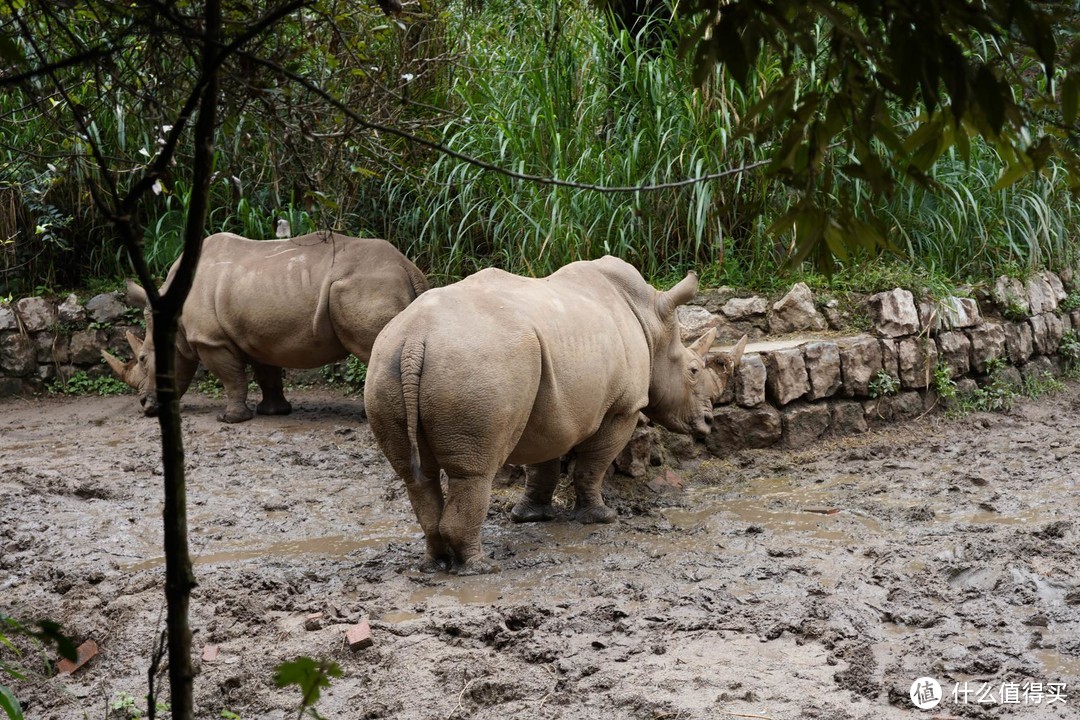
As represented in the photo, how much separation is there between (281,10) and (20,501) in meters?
4.86

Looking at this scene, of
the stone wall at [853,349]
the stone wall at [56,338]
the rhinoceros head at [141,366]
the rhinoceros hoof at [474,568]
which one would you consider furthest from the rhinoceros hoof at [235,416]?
the rhinoceros hoof at [474,568]

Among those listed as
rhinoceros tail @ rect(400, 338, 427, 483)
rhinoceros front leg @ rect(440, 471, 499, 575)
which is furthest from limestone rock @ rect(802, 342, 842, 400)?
rhinoceros tail @ rect(400, 338, 427, 483)

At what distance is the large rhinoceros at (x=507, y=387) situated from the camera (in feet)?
14.4

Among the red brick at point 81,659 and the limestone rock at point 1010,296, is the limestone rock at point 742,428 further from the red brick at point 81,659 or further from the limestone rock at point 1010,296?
the red brick at point 81,659

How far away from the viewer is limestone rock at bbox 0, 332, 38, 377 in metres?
9.23

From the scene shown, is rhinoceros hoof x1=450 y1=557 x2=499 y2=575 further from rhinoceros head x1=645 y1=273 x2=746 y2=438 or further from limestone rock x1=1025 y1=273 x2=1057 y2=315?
limestone rock x1=1025 y1=273 x2=1057 y2=315

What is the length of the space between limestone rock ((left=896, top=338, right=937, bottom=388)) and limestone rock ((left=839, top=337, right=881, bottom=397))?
0.21m

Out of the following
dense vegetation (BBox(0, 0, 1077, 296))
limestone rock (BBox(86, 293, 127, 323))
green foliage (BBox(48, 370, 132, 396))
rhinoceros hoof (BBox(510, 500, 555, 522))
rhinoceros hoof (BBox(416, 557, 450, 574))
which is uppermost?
dense vegetation (BBox(0, 0, 1077, 296))

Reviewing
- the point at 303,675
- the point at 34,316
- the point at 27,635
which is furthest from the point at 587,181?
the point at 303,675

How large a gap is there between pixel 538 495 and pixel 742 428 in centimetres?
164

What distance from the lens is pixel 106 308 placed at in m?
9.27

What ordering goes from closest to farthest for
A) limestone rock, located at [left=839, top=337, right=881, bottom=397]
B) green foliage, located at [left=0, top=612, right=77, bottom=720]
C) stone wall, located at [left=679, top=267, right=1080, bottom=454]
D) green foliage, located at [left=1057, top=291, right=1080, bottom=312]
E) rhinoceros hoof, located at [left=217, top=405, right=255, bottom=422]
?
green foliage, located at [left=0, top=612, right=77, bottom=720] → stone wall, located at [left=679, top=267, right=1080, bottom=454] → limestone rock, located at [left=839, top=337, right=881, bottom=397] → rhinoceros hoof, located at [left=217, top=405, right=255, bottom=422] → green foliage, located at [left=1057, top=291, right=1080, bottom=312]

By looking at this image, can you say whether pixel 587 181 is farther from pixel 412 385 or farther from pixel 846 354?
pixel 412 385

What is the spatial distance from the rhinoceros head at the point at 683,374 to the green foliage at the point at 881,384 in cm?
131
